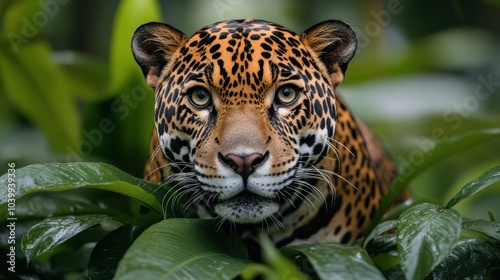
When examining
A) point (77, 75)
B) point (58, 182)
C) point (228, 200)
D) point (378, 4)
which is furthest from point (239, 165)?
point (378, 4)

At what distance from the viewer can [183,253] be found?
2514 mm

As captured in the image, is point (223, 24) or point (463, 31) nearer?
point (223, 24)

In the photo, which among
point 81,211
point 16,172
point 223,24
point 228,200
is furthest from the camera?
point 81,211

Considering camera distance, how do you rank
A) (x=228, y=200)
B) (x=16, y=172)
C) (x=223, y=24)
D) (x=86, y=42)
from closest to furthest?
(x=16, y=172) < (x=228, y=200) < (x=223, y=24) < (x=86, y=42)

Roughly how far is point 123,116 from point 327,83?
1.61 meters

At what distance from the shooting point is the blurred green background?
450cm

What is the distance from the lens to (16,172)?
2658mm

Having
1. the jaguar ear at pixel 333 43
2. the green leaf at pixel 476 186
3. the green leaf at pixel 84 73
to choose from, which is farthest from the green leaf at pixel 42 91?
the green leaf at pixel 476 186

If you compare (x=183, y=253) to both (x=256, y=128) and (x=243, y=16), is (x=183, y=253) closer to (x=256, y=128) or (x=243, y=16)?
(x=256, y=128)

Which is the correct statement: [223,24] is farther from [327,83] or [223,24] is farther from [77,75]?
[77,75]

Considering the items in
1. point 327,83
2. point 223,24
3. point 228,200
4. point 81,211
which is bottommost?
point 81,211

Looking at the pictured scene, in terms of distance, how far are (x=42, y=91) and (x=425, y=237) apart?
10.7 feet

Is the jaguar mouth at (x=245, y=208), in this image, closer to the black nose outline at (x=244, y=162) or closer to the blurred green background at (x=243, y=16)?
the black nose outline at (x=244, y=162)

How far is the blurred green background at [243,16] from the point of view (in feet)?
14.8
